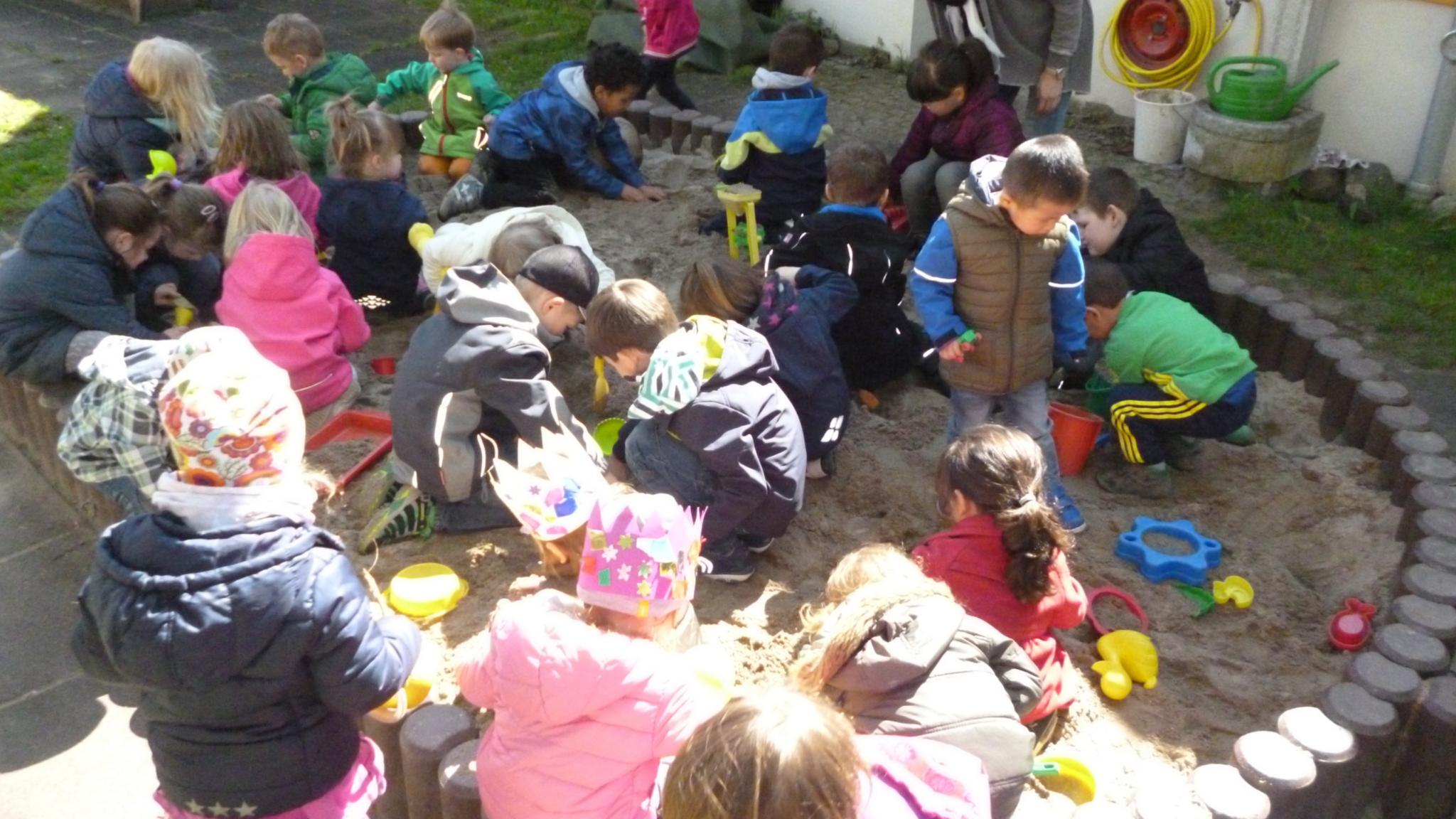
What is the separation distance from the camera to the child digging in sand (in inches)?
140

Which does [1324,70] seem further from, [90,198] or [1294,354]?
[90,198]

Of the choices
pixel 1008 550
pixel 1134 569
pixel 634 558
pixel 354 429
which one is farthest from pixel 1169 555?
pixel 354 429

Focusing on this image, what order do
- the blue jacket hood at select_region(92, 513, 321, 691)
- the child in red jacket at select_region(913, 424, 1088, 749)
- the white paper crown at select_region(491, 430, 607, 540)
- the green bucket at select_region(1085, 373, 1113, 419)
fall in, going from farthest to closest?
the green bucket at select_region(1085, 373, 1113, 419), the white paper crown at select_region(491, 430, 607, 540), the child in red jacket at select_region(913, 424, 1088, 749), the blue jacket hood at select_region(92, 513, 321, 691)

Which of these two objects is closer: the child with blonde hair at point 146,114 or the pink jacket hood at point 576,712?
the pink jacket hood at point 576,712

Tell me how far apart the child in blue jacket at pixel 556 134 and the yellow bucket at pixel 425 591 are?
2.81 meters

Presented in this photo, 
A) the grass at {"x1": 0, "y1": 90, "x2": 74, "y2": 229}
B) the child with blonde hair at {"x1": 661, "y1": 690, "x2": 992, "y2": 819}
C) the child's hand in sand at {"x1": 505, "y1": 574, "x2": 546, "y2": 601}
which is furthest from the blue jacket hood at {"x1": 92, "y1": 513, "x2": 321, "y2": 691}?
the grass at {"x1": 0, "y1": 90, "x2": 74, "y2": 229}

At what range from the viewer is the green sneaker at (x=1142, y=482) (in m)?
4.41

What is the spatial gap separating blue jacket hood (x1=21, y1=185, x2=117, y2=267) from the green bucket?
354 cm

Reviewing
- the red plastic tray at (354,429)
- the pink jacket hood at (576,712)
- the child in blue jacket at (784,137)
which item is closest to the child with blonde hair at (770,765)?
the pink jacket hood at (576,712)

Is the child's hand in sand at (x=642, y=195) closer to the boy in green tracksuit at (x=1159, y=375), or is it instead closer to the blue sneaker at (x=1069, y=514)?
the boy in green tracksuit at (x=1159, y=375)

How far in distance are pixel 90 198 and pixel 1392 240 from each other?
5.84 meters

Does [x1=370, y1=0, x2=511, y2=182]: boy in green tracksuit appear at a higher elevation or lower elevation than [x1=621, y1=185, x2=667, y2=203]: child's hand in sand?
higher

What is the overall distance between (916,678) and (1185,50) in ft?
19.1

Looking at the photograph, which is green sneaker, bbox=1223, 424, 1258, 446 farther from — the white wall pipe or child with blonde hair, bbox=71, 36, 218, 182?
child with blonde hair, bbox=71, 36, 218, 182
